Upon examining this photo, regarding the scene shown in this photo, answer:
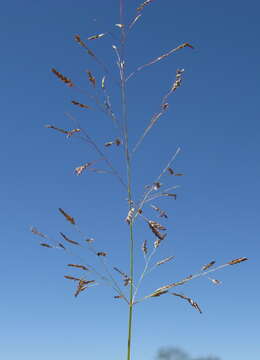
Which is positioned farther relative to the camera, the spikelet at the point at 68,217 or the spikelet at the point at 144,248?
the spikelet at the point at 144,248

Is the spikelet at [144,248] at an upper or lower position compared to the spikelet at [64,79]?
lower

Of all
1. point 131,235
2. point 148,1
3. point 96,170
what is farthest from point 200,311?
point 148,1

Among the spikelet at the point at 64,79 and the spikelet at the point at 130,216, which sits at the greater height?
the spikelet at the point at 64,79

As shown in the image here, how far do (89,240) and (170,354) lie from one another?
335ft

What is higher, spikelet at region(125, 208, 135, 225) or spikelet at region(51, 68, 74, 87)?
spikelet at region(51, 68, 74, 87)

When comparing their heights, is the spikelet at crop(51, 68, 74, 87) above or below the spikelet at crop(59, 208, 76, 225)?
above

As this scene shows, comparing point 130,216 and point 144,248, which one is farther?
point 144,248

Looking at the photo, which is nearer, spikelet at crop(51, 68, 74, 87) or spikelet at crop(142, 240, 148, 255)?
spikelet at crop(51, 68, 74, 87)

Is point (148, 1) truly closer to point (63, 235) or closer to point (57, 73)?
point (57, 73)

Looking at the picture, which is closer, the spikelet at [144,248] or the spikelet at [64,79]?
the spikelet at [64,79]

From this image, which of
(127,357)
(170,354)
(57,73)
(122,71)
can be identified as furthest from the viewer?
(170,354)

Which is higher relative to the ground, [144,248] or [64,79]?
[64,79]

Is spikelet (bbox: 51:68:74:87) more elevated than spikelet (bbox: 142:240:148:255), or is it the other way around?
spikelet (bbox: 51:68:74:87)

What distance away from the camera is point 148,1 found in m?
2.48
